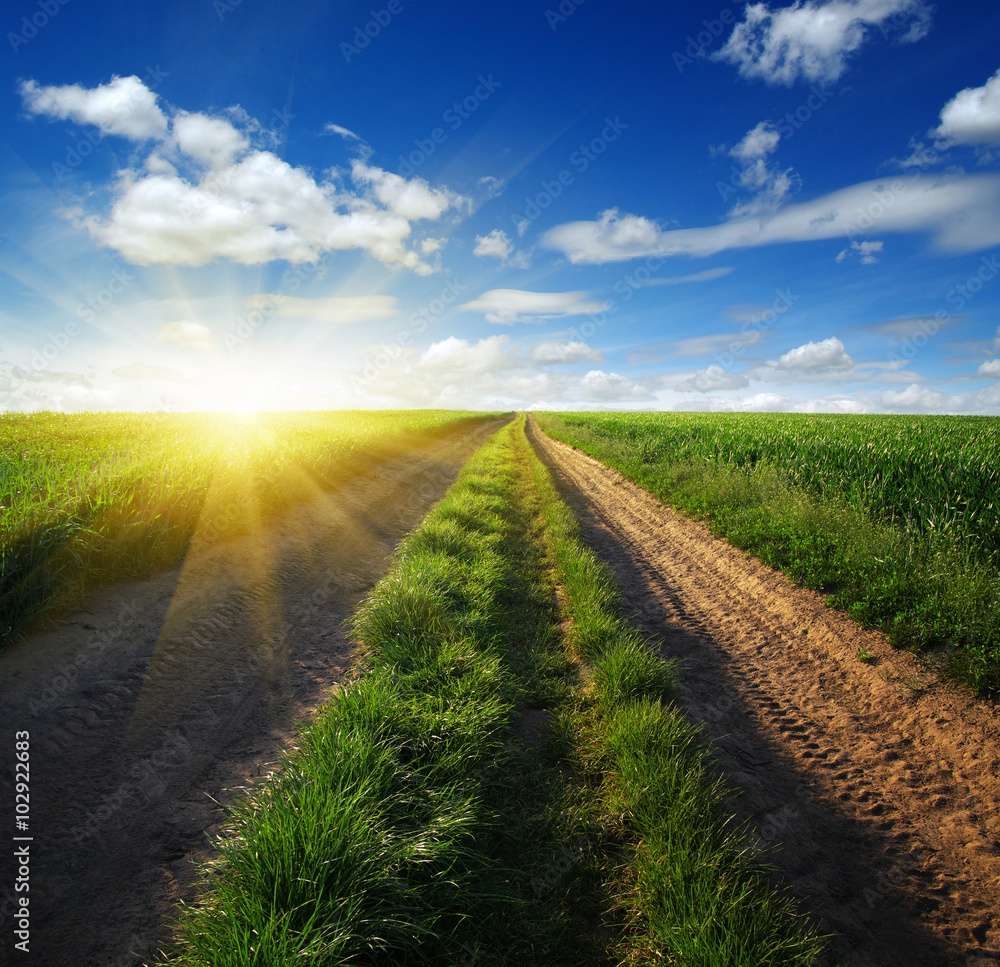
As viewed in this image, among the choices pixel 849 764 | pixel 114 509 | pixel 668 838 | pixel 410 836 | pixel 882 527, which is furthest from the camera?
pixel 882 527

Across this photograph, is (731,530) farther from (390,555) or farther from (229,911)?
(229,911)

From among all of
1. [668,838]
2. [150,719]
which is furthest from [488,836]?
[150,719]

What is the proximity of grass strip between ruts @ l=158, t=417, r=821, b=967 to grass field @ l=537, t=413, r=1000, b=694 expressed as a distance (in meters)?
2.84

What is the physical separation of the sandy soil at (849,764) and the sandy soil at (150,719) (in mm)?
3427

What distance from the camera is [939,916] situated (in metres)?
2.41

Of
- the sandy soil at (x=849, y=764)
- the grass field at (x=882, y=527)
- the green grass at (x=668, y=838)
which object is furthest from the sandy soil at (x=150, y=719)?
the grass field at (x=882, y=527)

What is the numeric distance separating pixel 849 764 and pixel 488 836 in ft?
9.27

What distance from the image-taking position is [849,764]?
343cm

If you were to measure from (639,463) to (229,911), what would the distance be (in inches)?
537

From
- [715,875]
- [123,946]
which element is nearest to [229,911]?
[123,946]

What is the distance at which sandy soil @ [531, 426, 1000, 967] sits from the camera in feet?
7.93

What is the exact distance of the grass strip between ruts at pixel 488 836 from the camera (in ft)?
6.42

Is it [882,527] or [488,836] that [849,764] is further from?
[882,527]

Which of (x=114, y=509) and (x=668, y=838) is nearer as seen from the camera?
(x=668, y=838)
